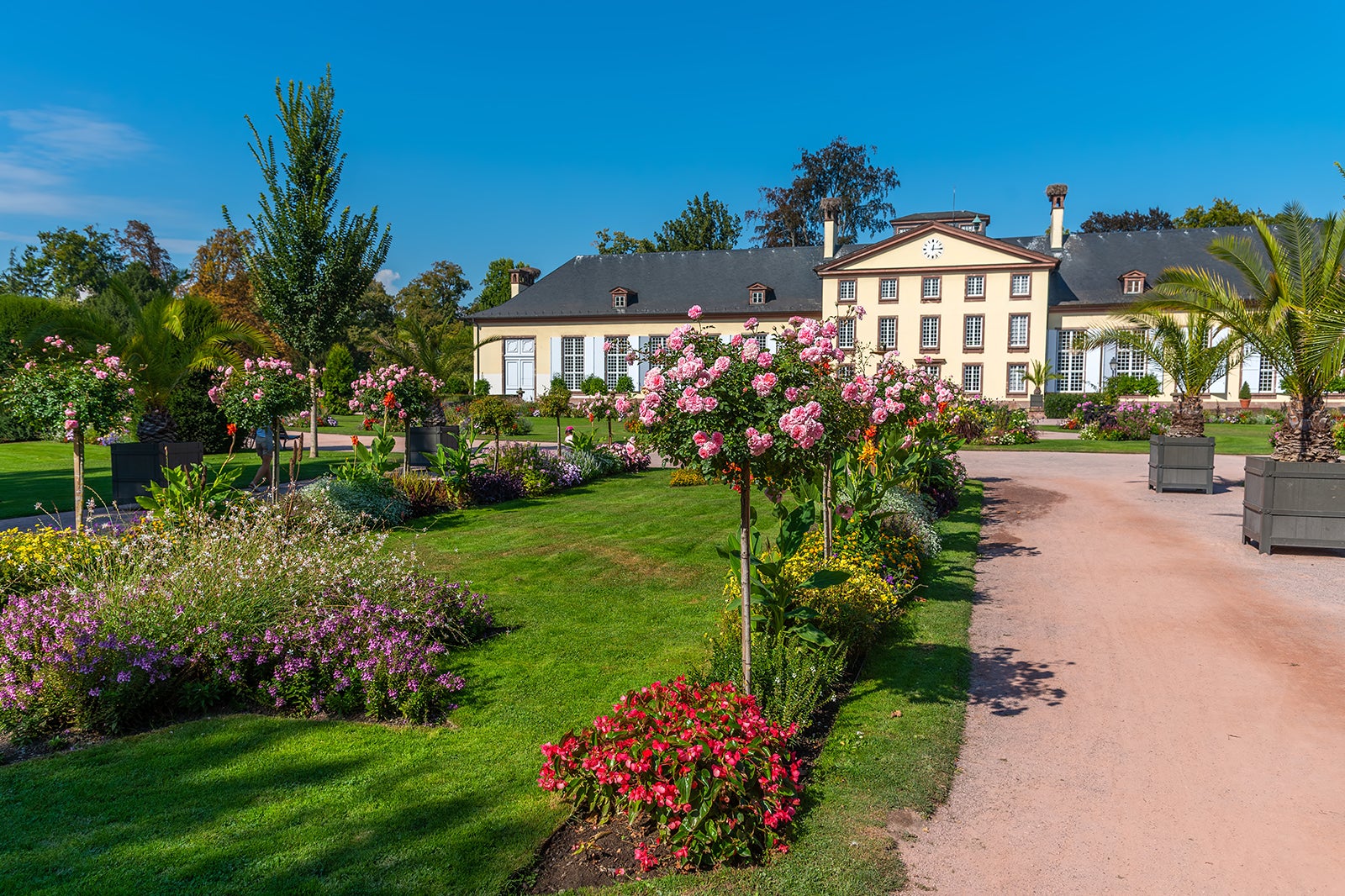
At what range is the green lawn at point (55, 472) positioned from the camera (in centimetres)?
1209

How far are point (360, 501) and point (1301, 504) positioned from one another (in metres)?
Result: 11.1

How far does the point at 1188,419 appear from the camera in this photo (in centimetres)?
1474

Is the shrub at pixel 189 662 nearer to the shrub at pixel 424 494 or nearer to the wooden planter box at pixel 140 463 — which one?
the wooden planter box at pixel 140 463

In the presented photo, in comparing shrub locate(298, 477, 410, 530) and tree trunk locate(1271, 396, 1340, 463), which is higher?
tree trunk locate(1271, 396, 1340, 463)

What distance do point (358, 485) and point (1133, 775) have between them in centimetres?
965

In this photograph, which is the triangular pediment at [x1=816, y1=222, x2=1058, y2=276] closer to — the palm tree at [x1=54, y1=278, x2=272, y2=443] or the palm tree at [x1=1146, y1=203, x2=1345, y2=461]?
the palm tree at [x1=1146, y1=203, x2=1345, y2=461]

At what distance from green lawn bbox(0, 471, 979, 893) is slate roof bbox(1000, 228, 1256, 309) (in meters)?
34.1

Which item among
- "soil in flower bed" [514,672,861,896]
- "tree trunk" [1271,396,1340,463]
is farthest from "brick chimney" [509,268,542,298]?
"soil in flower bed" [514,672,861,896]

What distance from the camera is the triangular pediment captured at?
3556cm

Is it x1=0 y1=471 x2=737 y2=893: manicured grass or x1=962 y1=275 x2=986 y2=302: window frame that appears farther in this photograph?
x1=962 y1=275 x2=986 y2=302: window frame

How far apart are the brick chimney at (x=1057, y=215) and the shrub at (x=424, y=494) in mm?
35015

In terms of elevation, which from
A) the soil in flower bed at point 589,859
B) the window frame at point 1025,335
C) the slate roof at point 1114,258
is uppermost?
the slate roof at point 1114,258

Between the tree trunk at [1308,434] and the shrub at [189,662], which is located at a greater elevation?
the tree trunk at [1308,434]

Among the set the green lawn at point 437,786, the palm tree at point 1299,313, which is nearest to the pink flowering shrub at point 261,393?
→ the green lawn at point 437,786
